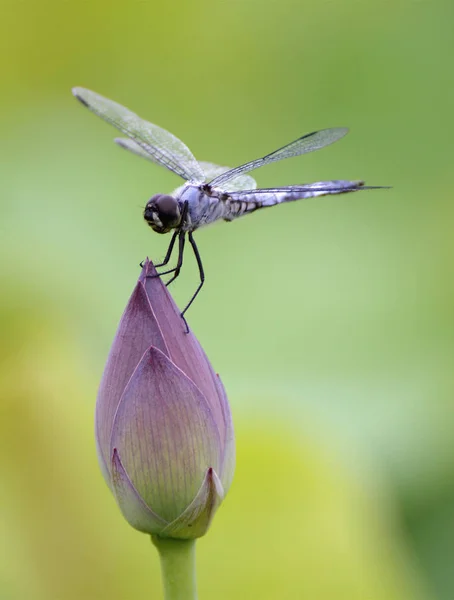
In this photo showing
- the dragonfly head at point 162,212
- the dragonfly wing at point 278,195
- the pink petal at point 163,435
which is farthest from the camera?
the dragonfly wing at point 278,195

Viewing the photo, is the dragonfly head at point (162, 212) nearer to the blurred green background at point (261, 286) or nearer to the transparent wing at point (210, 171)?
the transparent wing at point (210, 171)

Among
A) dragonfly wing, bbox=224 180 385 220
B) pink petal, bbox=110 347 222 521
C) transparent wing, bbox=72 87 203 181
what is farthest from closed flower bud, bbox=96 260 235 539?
transparent wing, bbox=72 87 203 181

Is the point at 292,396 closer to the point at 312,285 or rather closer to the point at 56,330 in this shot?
the point at 312,285

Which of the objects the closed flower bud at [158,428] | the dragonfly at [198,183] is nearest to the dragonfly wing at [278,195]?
the dragonfly at [198,183]

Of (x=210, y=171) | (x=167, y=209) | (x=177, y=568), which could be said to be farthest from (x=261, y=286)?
(x=177, y=568)

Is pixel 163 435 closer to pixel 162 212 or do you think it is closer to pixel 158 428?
pixel 158 428

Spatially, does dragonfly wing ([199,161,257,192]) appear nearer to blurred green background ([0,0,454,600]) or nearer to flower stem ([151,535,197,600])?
blurred green background ([0,0,454,600])

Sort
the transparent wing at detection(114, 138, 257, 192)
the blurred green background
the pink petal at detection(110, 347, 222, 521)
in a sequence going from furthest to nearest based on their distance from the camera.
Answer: the blurred green background → the transparent wing at detection(114, 138, 257, 192) → the pink petal at detection(110, 347, 222, 521)

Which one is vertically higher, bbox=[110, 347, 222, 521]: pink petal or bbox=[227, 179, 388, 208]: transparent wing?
bbox=[227, 179, 388, 208]: transparent wing
